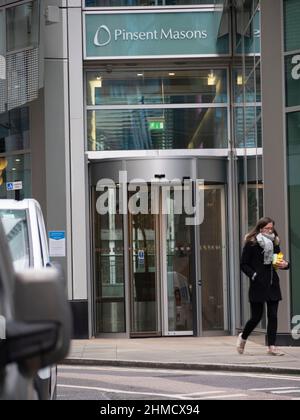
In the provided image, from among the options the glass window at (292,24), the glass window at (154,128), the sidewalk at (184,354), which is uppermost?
the glass window at (292,24)

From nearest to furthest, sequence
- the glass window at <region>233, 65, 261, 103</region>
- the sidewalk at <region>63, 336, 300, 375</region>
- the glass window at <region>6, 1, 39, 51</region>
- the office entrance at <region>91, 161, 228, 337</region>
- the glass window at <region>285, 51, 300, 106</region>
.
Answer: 1. the sidewalk at <region>63, 336, 300, 375</region>
2. the glass window at <region>285, 51, 300, 106</region>
3. the glass window at <region>233, 65, 261, 103</region>
4. the glass window at <region>6, 1, 39, 51</region>
5. the office entrance at <region>91, 161, 228, 337</region>

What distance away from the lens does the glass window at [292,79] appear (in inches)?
527

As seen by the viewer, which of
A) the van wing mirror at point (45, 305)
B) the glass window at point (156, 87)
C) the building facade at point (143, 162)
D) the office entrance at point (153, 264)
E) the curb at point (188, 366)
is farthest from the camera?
the glass window at point (156, 87)

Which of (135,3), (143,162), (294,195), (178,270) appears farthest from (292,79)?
(178,270)

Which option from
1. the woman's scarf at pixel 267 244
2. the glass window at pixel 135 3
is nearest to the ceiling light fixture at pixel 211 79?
the glass window at pixel 135 3

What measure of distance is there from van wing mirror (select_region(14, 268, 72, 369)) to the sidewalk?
8.61 metres

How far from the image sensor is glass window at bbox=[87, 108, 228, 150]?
16438 millimetres

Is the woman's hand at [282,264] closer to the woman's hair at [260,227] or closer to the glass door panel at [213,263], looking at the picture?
the woman's hair at [260,227]

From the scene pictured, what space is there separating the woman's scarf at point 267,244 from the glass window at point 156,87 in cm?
503

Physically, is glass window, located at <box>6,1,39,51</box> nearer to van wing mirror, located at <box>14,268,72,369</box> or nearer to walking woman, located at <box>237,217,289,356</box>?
walking woman, located at <box>237,217,289,356</box>

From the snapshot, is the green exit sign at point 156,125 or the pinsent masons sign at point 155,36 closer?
the pinsent masons sign at point 155,36

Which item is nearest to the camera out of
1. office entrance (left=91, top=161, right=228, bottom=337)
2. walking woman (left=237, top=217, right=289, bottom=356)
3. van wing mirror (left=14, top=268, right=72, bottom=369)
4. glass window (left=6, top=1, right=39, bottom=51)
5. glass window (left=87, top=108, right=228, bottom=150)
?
van wing mirror (left=14, top=268, right=72, bottom=369)

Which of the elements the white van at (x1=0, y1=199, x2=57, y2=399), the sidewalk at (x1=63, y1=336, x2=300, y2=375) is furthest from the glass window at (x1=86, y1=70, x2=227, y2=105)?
the white van at (x1=0, y1=199, x2=57, y2=399)

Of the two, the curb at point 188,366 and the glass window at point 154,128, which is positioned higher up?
the glass window at point 154,128
